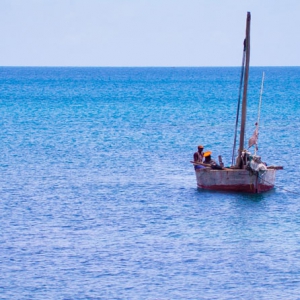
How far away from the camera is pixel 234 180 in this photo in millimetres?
43188

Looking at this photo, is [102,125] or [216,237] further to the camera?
[102,125]

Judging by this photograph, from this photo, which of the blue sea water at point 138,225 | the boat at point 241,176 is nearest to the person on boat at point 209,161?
the boat at point 241,176

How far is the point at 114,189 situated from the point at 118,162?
1058cm

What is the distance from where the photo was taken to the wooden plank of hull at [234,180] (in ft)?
141

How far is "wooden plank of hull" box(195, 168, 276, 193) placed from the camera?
43000 millimetres

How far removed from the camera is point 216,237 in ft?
116

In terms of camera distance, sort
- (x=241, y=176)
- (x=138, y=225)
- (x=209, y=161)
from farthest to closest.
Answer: (x=209, y=161), (x=241, y=176), (x=138, y=225)

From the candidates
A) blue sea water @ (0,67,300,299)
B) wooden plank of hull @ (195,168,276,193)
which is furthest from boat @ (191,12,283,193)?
blue sea water @ (0,67,300,299)

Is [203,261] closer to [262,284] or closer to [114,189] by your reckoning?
[262,284]

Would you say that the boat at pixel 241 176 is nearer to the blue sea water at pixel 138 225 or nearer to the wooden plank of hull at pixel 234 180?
the wooden plank of hull at pixel 234 180

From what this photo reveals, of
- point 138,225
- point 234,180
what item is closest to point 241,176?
point 234,180

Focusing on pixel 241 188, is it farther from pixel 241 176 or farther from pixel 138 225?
pixel 138 225

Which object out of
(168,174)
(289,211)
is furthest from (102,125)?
(289,211)

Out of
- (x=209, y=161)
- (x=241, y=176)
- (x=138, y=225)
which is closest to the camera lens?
(x=138, y=225)
